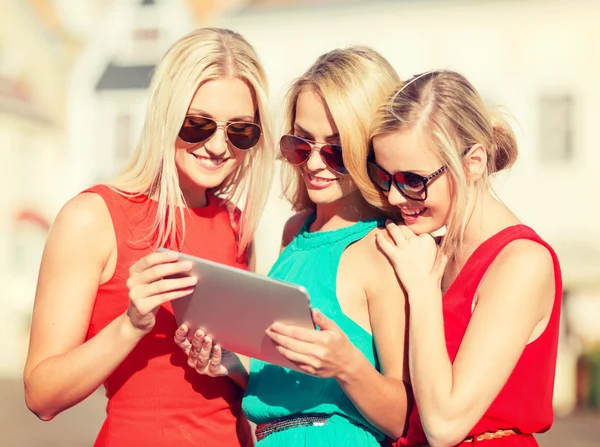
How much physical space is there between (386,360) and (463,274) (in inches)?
13.4

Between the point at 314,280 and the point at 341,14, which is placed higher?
the point at 341,14

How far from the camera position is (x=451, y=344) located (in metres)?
2.18

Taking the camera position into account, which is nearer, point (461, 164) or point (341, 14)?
point (461, 164)

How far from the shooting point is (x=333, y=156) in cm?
240

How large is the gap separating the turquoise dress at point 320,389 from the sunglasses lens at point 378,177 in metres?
0.16

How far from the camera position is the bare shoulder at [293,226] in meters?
2.86

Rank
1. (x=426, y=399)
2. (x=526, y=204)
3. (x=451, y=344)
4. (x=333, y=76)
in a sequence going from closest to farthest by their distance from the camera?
(x=426, y=399), (x=451, y=344), (x=333, y=76), (x=526, y=204)

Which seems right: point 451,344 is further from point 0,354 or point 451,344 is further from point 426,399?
point 0,354

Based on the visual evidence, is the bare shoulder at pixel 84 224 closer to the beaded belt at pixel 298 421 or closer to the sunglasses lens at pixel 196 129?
the sunglasses lens at pixel 196 129

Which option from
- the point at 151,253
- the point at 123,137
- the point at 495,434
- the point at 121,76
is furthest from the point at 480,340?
the point at 121,76

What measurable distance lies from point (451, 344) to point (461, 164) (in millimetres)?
522

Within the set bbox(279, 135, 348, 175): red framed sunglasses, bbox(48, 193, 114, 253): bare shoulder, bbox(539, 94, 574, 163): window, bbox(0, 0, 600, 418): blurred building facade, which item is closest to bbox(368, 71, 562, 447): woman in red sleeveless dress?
bbox(279, 135, 348, 175): red framed sunglasses

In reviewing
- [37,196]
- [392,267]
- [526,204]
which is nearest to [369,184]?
[392,267]

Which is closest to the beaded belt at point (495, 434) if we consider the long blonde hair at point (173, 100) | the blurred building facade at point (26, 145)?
the long blonde hair at point (173, 100)
